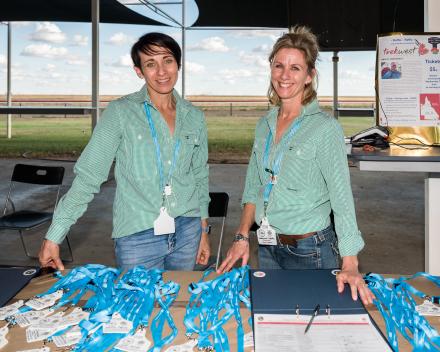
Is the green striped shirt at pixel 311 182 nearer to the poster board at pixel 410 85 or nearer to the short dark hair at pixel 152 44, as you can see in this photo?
the short dark hair at pixel 152 44

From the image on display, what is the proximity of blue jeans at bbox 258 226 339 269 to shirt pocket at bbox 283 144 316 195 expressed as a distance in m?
0.17

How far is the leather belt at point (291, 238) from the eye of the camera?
160 cm

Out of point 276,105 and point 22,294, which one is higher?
point 276,105

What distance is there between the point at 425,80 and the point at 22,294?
2.14 m

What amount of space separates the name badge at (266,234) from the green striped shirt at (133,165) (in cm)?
29

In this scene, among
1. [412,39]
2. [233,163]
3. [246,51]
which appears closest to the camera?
[412,39]

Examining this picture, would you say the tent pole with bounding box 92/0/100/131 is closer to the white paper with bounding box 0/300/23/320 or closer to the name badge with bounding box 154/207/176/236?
the name badge with bounding box 154/207/176/236

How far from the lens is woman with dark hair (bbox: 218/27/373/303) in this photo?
1.50 m

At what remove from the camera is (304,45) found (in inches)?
61.8

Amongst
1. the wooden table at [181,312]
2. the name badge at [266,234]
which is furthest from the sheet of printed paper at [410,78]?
the wooden table at [181,312]

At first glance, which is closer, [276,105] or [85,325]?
[85,325]

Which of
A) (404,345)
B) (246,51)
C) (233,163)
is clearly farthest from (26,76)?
(404,345)

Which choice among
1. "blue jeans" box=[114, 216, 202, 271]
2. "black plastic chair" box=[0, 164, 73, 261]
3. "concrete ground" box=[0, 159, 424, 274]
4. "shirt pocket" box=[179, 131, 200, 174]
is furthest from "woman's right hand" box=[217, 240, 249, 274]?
"black plastic chair" box=[0, 164, 73, 261]

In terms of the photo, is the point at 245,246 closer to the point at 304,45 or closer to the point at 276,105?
the point at 276,105
